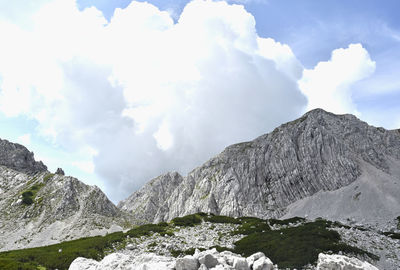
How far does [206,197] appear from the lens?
14688cm

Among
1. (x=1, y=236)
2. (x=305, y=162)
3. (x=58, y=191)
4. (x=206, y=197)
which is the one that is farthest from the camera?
(x=206, y=197)

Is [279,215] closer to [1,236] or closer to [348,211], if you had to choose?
[348,211]

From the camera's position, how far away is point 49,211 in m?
98.1

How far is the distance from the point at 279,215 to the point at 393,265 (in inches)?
3061

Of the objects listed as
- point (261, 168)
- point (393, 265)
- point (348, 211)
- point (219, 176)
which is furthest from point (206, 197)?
point (393, 265)

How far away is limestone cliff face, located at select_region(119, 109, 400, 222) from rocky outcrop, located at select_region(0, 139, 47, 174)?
77.6 meters

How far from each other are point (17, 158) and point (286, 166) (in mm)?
139835

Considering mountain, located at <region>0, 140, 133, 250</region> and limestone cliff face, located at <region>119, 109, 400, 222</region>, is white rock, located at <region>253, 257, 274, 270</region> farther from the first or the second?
limestone cliff face, located at <region>119, 109, 400, 222</region>

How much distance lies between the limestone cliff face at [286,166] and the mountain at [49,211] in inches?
2064

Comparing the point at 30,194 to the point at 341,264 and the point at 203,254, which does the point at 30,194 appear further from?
the point at 341,264

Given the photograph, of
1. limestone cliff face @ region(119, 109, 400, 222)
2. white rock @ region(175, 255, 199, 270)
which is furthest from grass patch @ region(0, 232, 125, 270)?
limestone cliff face @ region(119, 109, 400, 222)

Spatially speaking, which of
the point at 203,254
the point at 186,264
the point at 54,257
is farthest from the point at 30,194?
the point at 203,254

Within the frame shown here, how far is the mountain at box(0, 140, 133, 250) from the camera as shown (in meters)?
85.8

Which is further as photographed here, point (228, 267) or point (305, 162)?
point (305, 162)
